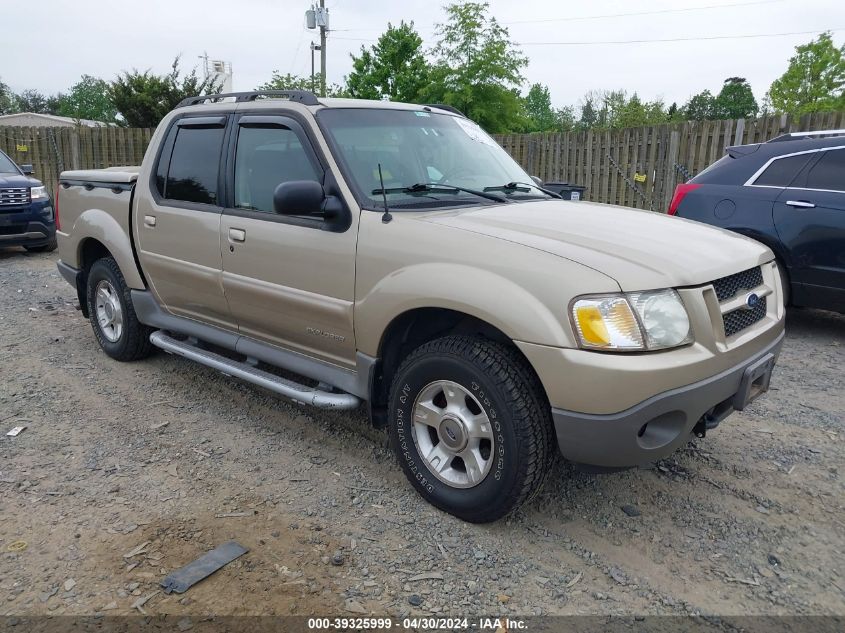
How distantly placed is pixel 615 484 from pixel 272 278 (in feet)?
7.17

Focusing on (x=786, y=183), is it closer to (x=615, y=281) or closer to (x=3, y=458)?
(x=615, y=281)

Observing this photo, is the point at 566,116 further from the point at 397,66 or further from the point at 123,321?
the point at 123,321

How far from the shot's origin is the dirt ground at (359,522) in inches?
105

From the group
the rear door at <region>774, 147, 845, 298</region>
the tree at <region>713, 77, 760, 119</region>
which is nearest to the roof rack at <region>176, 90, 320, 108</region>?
the rear door at <region>774, 147, 845, 298</region>

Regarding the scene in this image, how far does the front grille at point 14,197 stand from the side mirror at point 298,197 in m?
8.81

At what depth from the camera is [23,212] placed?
33.5 feet

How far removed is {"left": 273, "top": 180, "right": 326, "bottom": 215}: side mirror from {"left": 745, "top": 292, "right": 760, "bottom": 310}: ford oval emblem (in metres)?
2.08

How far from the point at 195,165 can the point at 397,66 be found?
2933cm

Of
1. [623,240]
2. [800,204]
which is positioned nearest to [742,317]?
[623,240]

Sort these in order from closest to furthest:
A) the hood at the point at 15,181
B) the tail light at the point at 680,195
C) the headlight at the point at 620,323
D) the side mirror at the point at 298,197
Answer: the headlight at the point at 620,323 < the side mirror at the point at 298,197 < the tail light at the point at 680,195 < the hood at the point at 15,181

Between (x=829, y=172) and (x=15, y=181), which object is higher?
(x=829, y=172)

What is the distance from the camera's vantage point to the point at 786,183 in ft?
20.0

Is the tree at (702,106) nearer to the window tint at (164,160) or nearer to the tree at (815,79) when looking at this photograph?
the tree at (815,79)

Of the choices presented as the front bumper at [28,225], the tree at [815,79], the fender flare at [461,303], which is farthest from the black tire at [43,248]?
the tree at [815,79]
